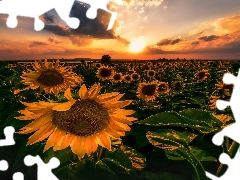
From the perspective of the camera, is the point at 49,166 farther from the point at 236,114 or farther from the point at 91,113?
the point at 236,114

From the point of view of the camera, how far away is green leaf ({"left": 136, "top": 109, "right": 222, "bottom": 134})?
0.90 metres

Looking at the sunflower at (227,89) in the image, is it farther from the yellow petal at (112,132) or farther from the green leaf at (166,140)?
the green leaf at (166,140)

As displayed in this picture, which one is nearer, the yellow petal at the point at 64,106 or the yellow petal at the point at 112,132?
the yellow petal at the point at 64,106

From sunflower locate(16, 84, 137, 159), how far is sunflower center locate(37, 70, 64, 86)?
1324 mm

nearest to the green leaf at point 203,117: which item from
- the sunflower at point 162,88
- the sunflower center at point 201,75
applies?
the sunflower at point 162,88

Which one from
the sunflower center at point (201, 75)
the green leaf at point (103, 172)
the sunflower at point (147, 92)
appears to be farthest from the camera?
the sunflower center at point (201, 75)

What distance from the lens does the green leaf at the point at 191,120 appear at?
903 mm

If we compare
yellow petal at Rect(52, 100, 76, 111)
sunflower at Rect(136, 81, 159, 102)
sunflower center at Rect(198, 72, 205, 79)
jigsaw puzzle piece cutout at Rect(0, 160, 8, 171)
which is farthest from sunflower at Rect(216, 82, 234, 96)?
sunflower center at Rect(198, 72, 205, 79)

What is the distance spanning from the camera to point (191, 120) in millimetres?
897

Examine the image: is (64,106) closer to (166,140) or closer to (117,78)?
(166,140)

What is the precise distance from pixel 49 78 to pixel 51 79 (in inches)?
0.9

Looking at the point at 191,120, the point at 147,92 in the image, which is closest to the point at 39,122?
the point at 191,120

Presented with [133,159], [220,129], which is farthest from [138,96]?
[220,129]

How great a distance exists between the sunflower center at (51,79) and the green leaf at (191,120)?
1731 millimetres
